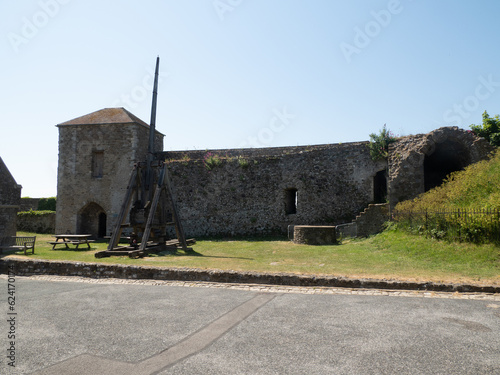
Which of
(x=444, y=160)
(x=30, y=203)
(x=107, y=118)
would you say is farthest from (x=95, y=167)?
(x=444, y=160)

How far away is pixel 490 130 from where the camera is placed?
42.5 ft

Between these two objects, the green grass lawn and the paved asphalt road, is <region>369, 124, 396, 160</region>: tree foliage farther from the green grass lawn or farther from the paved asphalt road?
the paved asphalt road

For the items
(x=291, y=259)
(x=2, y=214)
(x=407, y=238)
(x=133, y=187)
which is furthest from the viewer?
(x=133, y=187)

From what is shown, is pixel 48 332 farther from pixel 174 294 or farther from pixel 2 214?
pixel 2 214

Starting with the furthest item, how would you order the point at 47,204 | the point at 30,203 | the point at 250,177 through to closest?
1. the point at 30,203
2. the point at 47,204
3. the point at 250,177

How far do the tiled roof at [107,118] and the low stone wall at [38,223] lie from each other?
7.36m

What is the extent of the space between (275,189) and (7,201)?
36.9ft

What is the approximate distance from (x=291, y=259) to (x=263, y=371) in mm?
6988

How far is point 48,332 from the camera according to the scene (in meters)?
3.80

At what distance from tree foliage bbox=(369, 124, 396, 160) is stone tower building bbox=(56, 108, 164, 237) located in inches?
502

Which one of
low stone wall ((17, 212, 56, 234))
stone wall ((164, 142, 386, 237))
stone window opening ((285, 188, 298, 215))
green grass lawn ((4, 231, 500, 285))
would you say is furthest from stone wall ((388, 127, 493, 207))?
low stone wall ((17, 212, 56, 234))

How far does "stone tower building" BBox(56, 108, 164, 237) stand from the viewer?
19297mm

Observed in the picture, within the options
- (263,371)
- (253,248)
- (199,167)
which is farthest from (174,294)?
(199,167)

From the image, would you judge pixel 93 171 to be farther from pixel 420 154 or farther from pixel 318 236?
pixel 420 154
